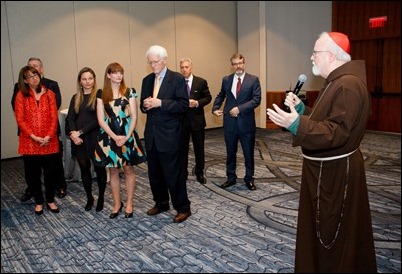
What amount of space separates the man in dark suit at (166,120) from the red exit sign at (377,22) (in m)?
6.17

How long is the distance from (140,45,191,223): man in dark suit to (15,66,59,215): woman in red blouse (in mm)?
969

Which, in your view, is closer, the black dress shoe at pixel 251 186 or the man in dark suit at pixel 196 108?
the black dress shoe at pixel 251 186

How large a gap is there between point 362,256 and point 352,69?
1.07 m

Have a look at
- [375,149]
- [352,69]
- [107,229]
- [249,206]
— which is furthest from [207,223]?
[375,149]

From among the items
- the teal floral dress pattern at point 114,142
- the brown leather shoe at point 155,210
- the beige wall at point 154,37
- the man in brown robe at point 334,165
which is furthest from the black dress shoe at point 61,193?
the man in brown robe at point 334,165

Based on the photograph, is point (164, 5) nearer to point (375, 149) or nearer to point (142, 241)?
point (375, 149)

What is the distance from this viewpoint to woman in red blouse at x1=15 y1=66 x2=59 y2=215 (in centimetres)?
360

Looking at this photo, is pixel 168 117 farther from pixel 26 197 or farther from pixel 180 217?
pixel 26 197

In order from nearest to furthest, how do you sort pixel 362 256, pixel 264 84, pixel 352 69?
1. pixel 352 69
2. pixel 362 256
3. pixel 264 84

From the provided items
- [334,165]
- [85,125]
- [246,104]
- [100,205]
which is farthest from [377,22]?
[334,165]

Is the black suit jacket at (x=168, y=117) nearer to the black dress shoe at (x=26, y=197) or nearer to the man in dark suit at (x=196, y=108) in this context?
the man in dark suit at (x=196, y=108)

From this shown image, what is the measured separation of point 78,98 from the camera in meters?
3.84

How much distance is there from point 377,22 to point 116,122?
21.9 feet

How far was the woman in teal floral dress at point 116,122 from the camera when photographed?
350cm
